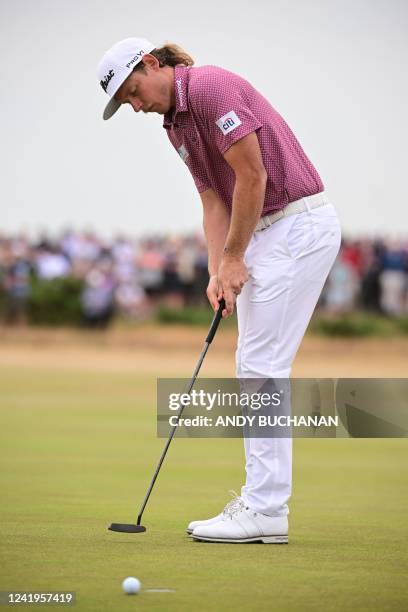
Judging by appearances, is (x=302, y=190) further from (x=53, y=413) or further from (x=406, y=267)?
(x=406, y=267)

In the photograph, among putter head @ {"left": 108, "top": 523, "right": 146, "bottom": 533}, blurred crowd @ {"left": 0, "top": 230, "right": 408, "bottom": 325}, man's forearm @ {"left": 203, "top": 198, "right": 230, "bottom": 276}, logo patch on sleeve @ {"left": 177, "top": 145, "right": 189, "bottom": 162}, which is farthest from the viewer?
blurred crowd @ {"left": 0, "top": 230, "right": 408, "bottom": 325}

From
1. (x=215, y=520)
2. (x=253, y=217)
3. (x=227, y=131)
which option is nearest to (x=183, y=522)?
(x=215, y=520)

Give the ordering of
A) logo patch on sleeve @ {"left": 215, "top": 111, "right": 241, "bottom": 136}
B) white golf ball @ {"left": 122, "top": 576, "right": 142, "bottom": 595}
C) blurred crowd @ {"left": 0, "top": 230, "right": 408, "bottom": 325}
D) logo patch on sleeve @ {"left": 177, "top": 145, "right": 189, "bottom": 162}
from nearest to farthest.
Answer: white golf ball @ {"left": 122, "top": 576, "right": 142, "bottom": 595} → logo patch on sleeve @ {"left": 215, "top": 111, "right": 241, "bottom": 136} → logo patch on sleeve @ {"left": 177, "top": 145, "right": 189, "bottom": 162} → blurred crowd @ {"left": 0, "top": 230, "right": 408, "bottom": 325}

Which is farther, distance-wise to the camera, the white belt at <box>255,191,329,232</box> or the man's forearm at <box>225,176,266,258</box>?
the white belt at <box>255,191,329,232</box>

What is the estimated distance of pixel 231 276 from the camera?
595 cm

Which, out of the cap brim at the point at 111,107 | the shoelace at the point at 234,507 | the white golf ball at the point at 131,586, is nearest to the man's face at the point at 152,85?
the cap brim at the point at 111,107

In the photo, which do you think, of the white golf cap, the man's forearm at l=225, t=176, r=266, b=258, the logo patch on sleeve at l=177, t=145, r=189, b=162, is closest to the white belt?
the man's forearm at l=225, t=176, r=266, b=258

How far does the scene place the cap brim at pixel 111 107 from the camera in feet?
20.1

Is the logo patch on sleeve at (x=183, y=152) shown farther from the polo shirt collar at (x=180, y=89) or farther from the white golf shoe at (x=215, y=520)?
the white golf shoe at (x=215, y=520)

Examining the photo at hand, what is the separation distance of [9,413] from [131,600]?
9.63 meters

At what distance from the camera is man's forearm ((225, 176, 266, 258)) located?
5820 millimetres

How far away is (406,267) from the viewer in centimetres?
3059

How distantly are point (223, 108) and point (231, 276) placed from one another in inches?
30.3

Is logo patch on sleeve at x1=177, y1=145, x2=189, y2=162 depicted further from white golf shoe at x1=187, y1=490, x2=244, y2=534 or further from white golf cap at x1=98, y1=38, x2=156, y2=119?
white golf shoe at x1=187, y1=490, x2=244, y2=534
